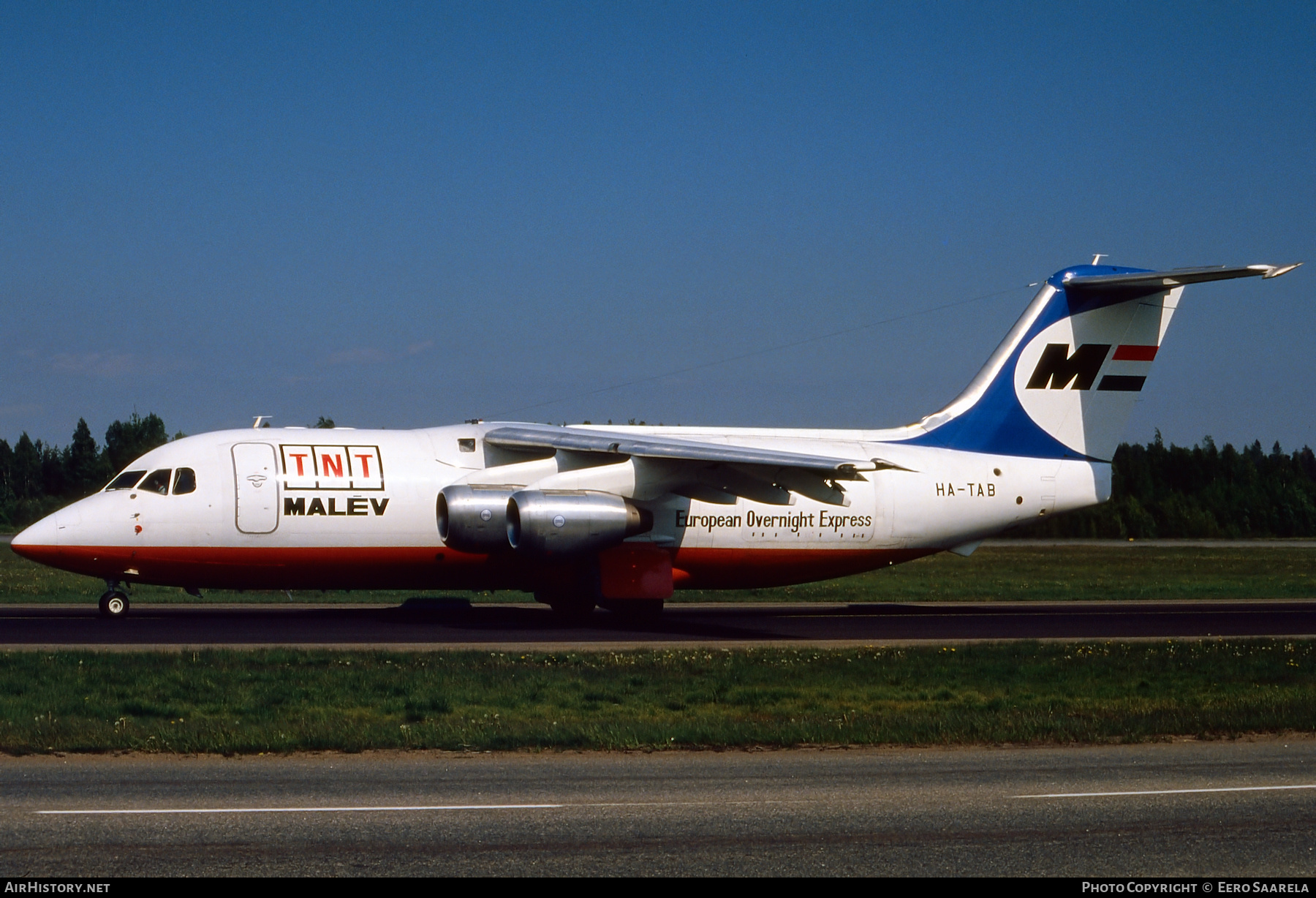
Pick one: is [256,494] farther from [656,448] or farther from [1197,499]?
[1197,499]

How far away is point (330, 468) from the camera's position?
24266 mm

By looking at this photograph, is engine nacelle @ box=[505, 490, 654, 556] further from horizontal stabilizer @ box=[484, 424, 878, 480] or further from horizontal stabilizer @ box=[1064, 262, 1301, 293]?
horizontal stabilizer @ box=[1064, 262, 1301, 293]

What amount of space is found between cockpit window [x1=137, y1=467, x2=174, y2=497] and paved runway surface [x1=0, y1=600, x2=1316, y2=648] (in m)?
2.38

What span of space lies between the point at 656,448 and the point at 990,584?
725 inches

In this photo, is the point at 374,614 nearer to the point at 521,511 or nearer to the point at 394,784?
the point at 521,511

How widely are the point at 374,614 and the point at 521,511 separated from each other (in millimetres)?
5117

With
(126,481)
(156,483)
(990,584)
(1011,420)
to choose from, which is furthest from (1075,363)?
(126,481)

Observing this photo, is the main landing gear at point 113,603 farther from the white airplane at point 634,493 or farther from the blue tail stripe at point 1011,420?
the blue tail stripe at point 1011,420

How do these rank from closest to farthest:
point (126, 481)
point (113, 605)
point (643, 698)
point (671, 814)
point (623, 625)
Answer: point (671, 814) → point (643, 698) → point (113, 605) → point (126, 481) → point (623, 625)

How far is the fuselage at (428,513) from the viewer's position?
77.4 feet

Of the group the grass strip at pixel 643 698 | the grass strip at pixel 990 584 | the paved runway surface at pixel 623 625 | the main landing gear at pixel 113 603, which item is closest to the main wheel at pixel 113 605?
the main landing gear at pixel 113 603

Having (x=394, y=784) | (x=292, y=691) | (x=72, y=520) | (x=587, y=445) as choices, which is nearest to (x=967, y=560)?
(x=587, y=445)

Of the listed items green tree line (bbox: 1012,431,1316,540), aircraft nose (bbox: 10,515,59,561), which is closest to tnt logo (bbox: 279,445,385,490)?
aircraft nose (bbox: 10,515,59,561)

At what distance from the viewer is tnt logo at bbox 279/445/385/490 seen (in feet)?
78.8
